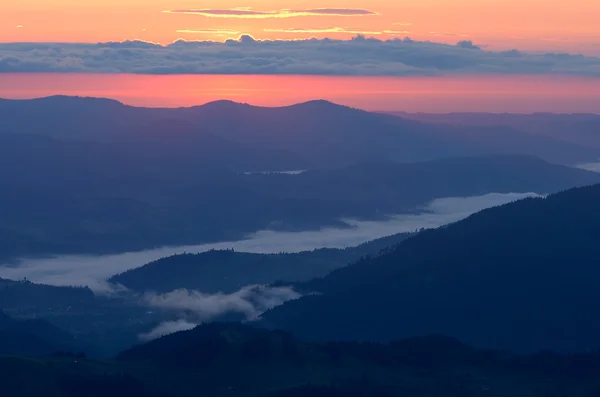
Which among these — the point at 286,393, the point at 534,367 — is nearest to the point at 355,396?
the point at 286,393

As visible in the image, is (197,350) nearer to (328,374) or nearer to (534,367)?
(328,374)

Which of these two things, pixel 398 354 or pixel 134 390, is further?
pixel 398 354

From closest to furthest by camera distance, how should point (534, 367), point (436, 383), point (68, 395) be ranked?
point (68, 395), point (436, 383), point (534, 367)

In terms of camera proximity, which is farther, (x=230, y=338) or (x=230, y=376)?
(x=230, y=338)

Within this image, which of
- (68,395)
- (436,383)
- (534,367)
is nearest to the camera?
(68,395)

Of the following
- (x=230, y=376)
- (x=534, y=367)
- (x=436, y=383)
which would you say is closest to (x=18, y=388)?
(x=230, y=376)

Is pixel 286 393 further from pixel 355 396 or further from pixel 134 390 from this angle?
pixel 134 390
